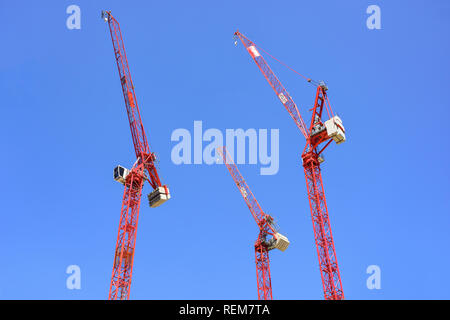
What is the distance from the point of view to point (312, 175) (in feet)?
243

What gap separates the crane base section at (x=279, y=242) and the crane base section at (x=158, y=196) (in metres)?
25.7

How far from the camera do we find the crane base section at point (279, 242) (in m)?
87.7

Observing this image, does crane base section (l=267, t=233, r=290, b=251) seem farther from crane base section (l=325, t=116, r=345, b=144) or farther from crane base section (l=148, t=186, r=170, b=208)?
crane base section (l=148, t=186, r=170, b=208)

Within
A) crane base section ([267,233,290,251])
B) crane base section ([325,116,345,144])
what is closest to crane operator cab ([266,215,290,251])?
Result: crane base section ([267,233,290,251])

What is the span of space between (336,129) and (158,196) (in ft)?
87.3

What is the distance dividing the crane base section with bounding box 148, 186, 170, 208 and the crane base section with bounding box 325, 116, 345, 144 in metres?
24.3

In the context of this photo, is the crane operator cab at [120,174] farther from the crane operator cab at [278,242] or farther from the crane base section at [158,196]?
the crane operator cab at [278,242]

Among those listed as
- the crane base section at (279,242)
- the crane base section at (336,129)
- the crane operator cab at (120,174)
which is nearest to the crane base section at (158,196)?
the crane operator cab at (120,174)

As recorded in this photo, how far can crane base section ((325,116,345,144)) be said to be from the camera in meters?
71.5

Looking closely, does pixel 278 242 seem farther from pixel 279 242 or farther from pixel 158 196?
pixel 158 196

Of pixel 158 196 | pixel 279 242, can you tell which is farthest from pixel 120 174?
pixel 279 242
